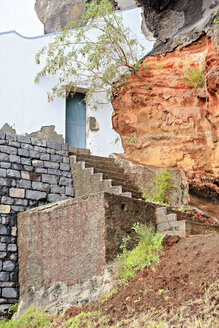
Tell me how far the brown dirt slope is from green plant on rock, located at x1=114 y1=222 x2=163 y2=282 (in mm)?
131

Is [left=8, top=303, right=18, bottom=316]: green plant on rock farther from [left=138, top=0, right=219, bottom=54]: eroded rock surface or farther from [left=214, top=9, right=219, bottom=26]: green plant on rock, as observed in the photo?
[left=214, top=9, right=219, bottom=26]: green plant on rock

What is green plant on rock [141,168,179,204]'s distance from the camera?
912cm

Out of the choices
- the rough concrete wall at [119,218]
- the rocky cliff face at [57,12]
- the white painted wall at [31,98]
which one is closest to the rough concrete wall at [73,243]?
the rough concrete wall at [119,218]

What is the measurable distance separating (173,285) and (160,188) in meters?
4.01

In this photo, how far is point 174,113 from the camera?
413 inches

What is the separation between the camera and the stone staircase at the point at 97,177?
347 inches

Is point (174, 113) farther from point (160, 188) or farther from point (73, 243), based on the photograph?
point (73, 243)

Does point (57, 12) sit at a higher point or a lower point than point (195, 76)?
higher

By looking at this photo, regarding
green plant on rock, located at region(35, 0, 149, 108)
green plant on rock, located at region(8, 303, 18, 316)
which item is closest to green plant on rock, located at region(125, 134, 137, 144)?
green plant on rock, located at region(35, 0, 149, 108)

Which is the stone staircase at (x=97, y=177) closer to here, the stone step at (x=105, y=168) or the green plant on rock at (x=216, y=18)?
the stone step at (x=105, y=168)

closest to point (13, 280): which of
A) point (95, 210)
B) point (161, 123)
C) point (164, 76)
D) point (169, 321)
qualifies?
point (95, 210)

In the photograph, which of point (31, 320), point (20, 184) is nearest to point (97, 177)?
point (20, 184)

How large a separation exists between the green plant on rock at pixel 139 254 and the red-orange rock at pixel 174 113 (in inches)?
135

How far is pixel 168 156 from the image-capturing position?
10320 mm
